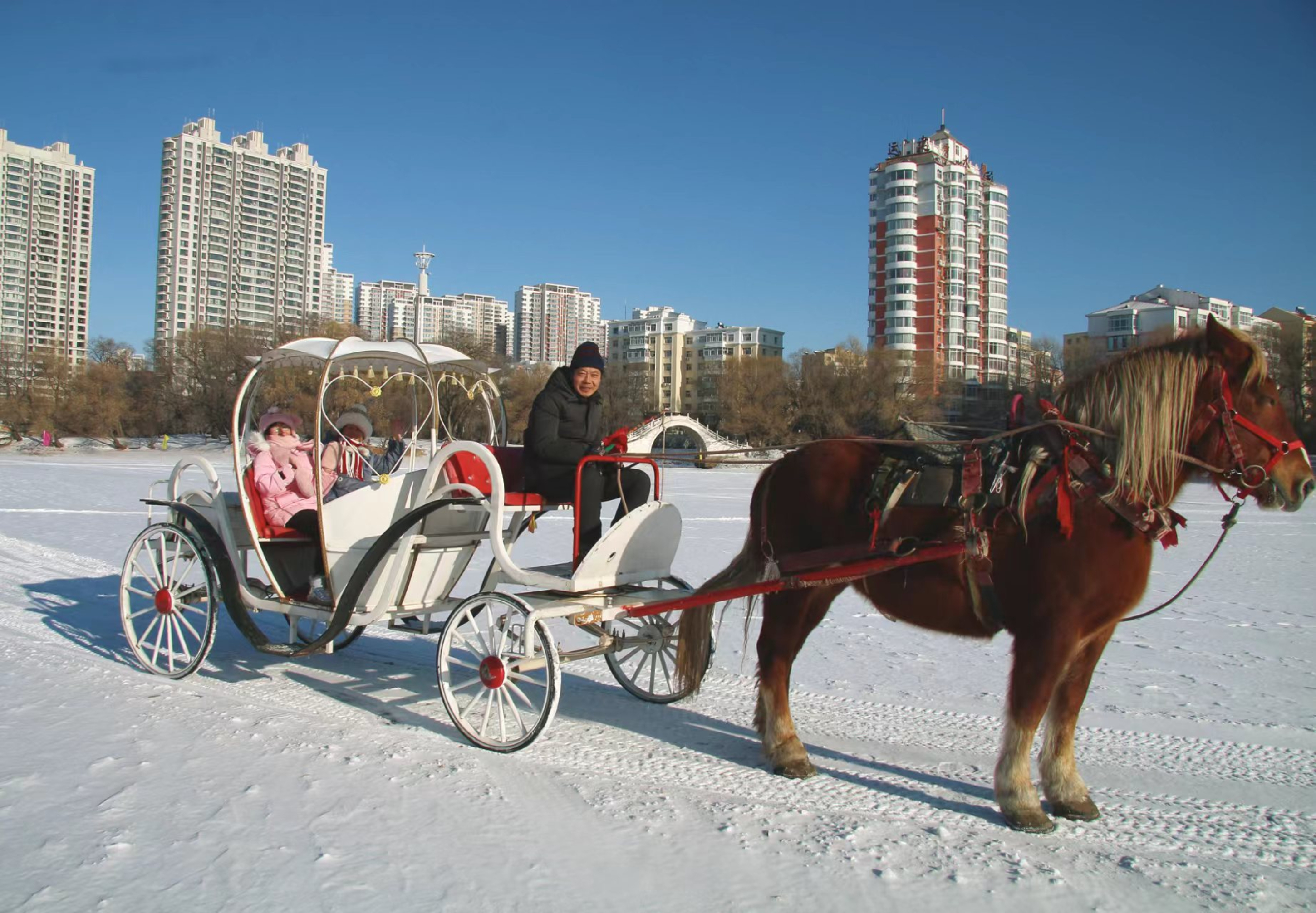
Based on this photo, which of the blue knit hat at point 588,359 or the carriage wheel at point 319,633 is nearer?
the blue knit hat at point 588,359

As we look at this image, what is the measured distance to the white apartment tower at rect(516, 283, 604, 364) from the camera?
160250 millimetres

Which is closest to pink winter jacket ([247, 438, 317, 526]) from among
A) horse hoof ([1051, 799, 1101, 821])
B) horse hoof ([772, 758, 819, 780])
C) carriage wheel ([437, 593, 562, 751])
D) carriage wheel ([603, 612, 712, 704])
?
carriage wheel ([437, 593, 562, 751])

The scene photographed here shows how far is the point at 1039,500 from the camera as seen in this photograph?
3.51m

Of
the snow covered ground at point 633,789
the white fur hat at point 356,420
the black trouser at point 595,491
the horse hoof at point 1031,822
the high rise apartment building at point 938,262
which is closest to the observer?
the snow covered ground at point 633,789

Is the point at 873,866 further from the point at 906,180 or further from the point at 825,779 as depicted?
the point at 906,180

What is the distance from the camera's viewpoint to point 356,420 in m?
6.07

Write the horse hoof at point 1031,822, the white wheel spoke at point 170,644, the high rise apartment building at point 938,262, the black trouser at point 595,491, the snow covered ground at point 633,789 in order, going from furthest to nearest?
the high rise apartment building at point 938,262
the white wheel spoke at point 170,644
the black trouser at point 595,491
the horse hoof at point 1031,822
the snow covered ground at point 633,789

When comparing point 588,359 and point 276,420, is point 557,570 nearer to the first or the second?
point 588,359

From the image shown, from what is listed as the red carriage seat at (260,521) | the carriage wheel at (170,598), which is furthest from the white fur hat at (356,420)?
the carriage wheel at (170,598)

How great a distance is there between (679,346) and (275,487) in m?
112

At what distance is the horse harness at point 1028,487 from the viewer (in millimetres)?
3332

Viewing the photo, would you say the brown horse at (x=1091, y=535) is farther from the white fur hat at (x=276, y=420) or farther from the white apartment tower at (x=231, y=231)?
the white apartment tower at (x=231, y=231)

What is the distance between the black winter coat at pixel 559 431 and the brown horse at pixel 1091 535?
5.80 ft

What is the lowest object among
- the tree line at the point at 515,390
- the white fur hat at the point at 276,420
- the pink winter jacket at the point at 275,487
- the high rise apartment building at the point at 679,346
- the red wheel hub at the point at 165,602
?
the red wheel hub at the point at 165,602
